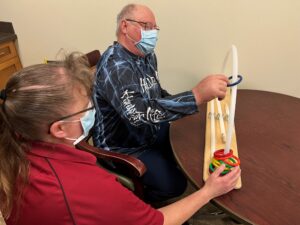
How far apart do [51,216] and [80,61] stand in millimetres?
485

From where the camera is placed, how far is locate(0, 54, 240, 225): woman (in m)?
0.75

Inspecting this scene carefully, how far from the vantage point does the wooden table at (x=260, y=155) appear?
906 millimetres

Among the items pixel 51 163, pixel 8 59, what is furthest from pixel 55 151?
pixel 8 59

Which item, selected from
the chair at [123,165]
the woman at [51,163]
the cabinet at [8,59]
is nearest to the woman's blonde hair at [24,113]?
the woman at [51,163]

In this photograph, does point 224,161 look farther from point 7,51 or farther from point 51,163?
point 7,51

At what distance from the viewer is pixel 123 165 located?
49.7 inches

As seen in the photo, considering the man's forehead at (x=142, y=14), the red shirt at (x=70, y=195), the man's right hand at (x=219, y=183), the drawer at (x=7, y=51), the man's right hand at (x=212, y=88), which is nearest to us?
the red shirt at (x=70, y=195)

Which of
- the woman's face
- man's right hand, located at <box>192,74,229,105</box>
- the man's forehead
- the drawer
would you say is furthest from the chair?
the drawer

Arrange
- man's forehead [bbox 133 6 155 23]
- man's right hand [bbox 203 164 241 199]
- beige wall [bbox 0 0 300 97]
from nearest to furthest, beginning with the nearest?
1. man's right hand [bbox 203 164 241 199]
2. man's forehead [bbox 133 6 155 23]
3. beige wall [bbox 0 0 300 97]

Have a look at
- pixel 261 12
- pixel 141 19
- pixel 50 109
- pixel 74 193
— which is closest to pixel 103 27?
pixel 141 19

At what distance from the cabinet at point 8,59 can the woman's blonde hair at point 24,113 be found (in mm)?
1794

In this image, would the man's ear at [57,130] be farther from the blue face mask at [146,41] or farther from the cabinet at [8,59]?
the cabinet at [8,59]

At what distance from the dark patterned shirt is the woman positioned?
0.34 m

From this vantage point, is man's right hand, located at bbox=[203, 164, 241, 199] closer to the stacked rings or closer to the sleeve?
the stacked rings
